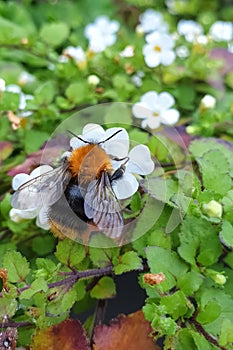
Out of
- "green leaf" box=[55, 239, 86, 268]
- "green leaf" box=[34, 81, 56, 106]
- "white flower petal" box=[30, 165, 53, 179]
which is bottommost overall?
"green leaf" box=[55, 239, 86, 268]

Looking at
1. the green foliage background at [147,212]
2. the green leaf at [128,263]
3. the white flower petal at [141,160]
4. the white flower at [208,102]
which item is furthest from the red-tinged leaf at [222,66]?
the green leaf at [128,263]

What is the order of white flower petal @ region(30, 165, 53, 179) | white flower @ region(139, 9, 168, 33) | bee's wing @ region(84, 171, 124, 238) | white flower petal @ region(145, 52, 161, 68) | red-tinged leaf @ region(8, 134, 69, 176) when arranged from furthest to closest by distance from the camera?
1. white flower @ region(139, 9, 168, 33)
2. white flower petal @ region(145, 52, 161, 68)
3. red-tinged leaf @ region(8, 134, 69, 176)
4. white flower petal @ region(30, 165, 53, 179)
5. bee's wing @ region(84, 171, 124, 238)

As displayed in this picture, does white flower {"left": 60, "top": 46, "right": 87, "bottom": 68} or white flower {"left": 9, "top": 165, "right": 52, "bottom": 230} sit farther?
white flower {"left": 60, "top": 46, "right": 87, "bottom": 68}

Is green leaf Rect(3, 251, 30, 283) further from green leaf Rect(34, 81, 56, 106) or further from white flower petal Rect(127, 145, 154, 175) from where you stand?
green leaf Rect(34, 81, 56, 106)

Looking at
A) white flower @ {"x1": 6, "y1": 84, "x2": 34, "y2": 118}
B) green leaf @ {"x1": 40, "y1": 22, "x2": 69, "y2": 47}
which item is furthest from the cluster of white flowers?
green leaf @ {"x1": 40, "y1": 22, "x2": 69, "y2": 47}

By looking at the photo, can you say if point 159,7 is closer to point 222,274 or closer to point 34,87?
point 34,87

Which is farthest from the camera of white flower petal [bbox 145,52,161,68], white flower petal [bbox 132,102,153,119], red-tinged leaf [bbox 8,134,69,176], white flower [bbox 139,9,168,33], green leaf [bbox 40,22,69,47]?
white flower [bbox 139,9,168,33]

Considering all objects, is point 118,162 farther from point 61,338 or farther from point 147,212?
point 61,338

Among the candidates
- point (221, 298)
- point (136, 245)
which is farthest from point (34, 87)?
point (221, 298)
